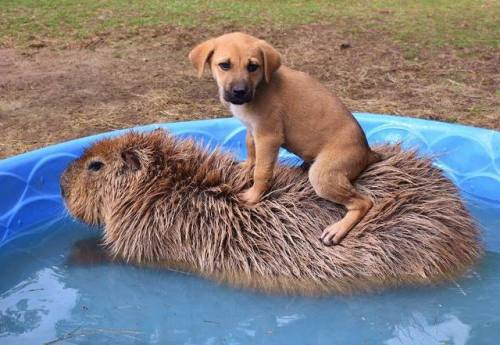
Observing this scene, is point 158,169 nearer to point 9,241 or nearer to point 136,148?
point 136,148

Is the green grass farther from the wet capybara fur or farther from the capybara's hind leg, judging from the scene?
the capybara's hind leg

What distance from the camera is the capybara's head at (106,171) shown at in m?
3.92

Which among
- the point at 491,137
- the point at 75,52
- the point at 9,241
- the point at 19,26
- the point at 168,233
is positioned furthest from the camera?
the point at 19,26

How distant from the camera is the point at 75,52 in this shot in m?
7.97

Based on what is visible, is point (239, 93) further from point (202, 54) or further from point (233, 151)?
point (233, 151)

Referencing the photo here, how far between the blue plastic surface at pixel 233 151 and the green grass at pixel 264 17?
371 centimetres

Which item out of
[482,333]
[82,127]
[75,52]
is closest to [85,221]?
[82,127]

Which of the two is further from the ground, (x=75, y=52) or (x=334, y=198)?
(x=334, y=198)

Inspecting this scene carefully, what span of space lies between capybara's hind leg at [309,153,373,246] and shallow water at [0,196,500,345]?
352 millimetres

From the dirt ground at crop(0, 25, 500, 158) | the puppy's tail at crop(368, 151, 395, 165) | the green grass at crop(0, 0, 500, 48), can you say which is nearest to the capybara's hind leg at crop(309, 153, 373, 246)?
the puppy's tail at crop(368, 151, 395, 165)

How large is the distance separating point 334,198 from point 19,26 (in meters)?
6.74

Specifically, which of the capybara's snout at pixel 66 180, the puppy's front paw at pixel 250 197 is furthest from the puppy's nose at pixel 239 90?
the capybara's snout at pixel 66 180

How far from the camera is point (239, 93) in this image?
322 cm

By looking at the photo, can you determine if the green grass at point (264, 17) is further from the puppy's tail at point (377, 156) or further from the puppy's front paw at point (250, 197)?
the puppy's front paw at point (250, 197)
